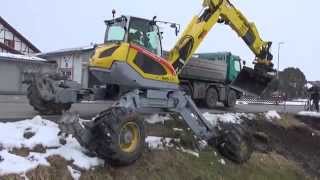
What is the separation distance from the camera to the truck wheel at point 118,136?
10.3 meters

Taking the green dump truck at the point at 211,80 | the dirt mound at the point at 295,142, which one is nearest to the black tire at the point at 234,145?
the dirt mound at the point at 295,142

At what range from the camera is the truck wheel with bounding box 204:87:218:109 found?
23.5 meters

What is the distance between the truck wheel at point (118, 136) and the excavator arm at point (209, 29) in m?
5.45

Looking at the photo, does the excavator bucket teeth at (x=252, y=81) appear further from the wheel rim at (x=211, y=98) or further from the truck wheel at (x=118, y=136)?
the truck wheel at (x=118, y=136)

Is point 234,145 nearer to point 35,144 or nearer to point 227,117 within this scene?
point 227,117

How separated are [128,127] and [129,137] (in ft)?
0.73

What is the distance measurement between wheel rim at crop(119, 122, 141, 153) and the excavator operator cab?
11.7ft

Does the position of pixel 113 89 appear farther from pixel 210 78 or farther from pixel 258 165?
pixel 210 78

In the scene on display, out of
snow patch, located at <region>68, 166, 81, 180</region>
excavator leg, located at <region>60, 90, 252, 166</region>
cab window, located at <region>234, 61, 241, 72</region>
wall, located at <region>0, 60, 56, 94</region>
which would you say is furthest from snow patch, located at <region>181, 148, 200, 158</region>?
wall, located at <region>0, 60, 56, 94</region>

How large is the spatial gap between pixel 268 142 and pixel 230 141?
300cm

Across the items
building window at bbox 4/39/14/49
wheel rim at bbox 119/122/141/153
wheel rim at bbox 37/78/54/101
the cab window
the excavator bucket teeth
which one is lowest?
wheel rim at bbox 119/122/141/153

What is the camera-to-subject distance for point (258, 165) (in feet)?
47.1

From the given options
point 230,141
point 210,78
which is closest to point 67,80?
point 230,141

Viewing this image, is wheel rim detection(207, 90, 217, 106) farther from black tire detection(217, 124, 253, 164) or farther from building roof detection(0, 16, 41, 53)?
building roof detection(0, 16, 41, 53)
